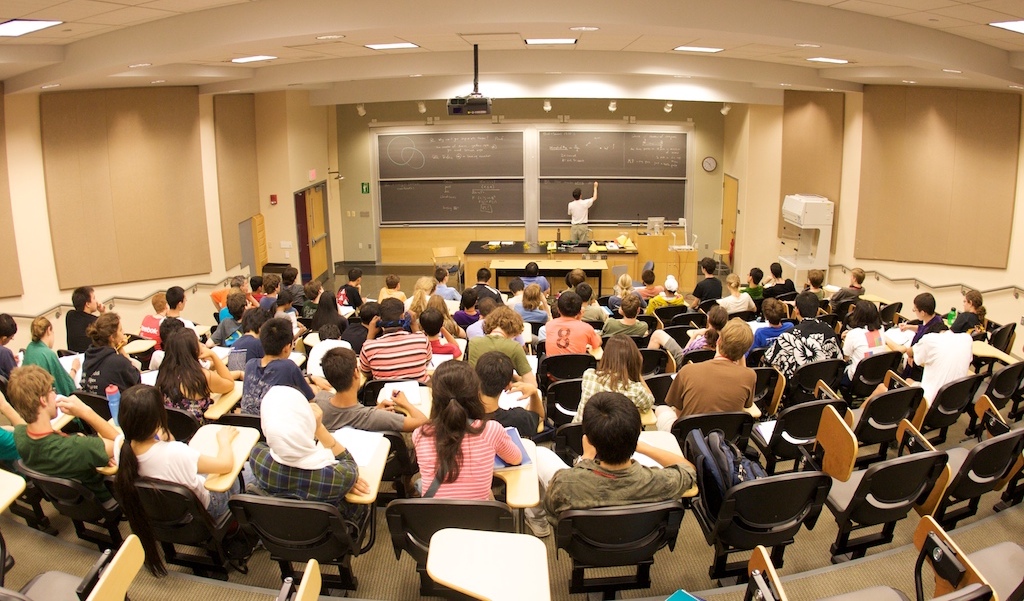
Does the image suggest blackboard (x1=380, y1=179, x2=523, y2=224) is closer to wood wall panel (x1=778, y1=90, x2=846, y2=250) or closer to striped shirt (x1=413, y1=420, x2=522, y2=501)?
wood wall panel (x1=778, y1=90, x2=846, y2=250)

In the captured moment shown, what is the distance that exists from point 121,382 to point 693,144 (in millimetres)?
11116

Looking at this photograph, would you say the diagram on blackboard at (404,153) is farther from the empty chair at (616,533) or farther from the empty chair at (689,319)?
the empty chair at (616,533)

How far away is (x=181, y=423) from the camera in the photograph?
14.2 ft

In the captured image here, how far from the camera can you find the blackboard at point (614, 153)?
44.6ft

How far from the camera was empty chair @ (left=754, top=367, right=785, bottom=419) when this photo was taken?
5.27 meters

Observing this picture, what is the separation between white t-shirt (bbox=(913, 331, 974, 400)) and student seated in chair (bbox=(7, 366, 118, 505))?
5.21 meters

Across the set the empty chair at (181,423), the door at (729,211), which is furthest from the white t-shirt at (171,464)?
the door at (729,211)

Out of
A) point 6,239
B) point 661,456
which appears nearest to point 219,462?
point 661,456

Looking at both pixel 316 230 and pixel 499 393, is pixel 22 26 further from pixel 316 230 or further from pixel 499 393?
pixel 316 230

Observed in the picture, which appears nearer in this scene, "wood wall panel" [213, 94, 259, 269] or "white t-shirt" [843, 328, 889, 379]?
"white t-shirt" [843, 328, 889, 379]

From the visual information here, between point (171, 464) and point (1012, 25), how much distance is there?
5.98 meters

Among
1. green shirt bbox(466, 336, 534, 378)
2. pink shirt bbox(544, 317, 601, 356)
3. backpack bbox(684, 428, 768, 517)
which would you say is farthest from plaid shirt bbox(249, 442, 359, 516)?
pink shirt bbox(544, 317, 601, 356)

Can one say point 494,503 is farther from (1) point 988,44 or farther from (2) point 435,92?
(2) point 435,92

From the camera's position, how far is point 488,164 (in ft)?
45.2
